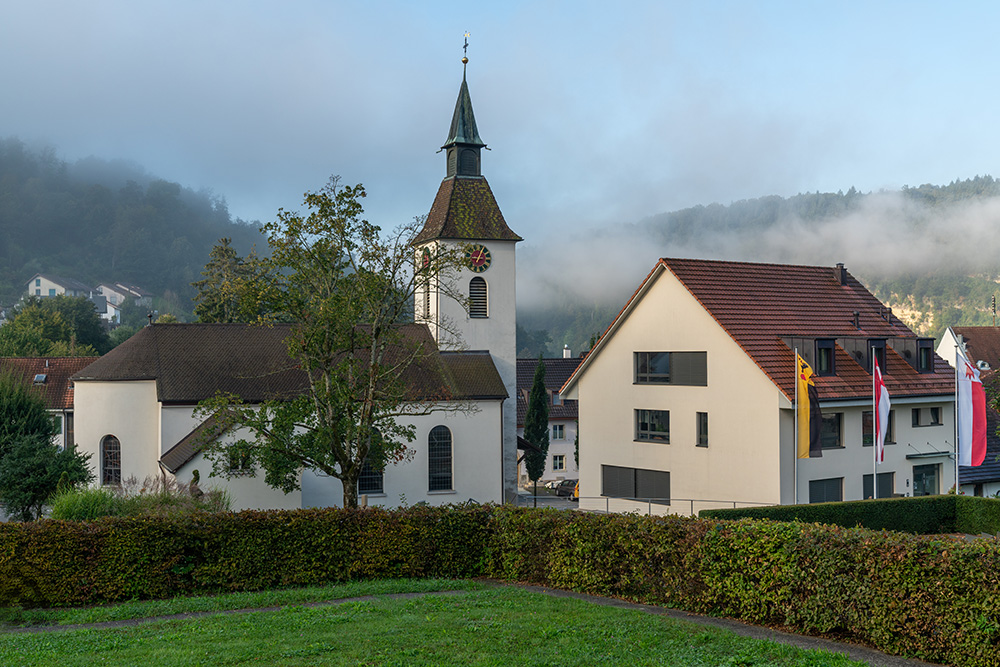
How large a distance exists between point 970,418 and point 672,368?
10.8 metres

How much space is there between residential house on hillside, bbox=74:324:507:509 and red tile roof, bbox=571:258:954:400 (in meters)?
6.72

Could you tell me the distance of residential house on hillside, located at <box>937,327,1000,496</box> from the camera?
1494 inches

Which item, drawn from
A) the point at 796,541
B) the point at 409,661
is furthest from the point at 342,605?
the point at 796,541

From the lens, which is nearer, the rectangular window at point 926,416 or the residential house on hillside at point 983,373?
the rectangular window at point 926,416

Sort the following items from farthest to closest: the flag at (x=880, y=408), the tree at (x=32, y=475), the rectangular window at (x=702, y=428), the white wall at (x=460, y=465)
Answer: the white wall at (x=460, y=465) < the rectangular window at (x=702, y=428) < the flag at (x=880, y=408) < the tree at (x=32, y=475)

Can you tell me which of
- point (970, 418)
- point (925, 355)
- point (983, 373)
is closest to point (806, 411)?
point (970, 418)

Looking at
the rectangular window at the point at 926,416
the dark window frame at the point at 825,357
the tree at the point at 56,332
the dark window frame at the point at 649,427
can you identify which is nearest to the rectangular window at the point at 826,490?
the dark window frame at the point at 825,357

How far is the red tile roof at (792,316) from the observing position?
33312 mm

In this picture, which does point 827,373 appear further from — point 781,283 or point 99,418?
point 99,418

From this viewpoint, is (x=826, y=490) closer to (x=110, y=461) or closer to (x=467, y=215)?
(x=467, y=215)

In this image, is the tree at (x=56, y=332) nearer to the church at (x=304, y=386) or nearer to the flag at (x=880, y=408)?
the church at (x=304, y=386)

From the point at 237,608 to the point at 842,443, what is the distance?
81.8 ft

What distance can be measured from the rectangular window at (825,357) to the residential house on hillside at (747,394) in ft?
0.18

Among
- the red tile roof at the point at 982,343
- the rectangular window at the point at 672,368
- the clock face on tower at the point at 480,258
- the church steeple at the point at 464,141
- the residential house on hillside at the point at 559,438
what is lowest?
the residential house on hillside at the point at 559,438
